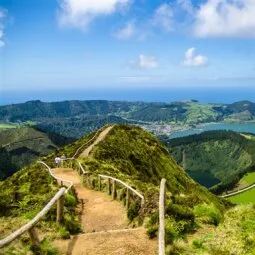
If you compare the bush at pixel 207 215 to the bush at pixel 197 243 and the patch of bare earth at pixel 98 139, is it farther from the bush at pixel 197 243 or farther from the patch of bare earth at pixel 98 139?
the patch of bare earth at pixel 98 139

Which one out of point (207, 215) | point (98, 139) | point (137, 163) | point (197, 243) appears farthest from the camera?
point (98, 139)

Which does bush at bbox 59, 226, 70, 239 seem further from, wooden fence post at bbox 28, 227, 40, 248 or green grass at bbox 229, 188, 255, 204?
green grass at bbox 229, 188, 255, 204

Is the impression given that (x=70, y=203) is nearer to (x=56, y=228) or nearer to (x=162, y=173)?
(x=56, y=228)

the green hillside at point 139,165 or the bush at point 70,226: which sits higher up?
the bush at point 70,226

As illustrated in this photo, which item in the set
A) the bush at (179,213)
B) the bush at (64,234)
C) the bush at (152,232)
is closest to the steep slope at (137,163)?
the bush at (179,213)

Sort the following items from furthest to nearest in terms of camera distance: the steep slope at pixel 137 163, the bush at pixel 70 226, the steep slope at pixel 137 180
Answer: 1. the steep slope at pixel 137 163
2. the bush at pixel 70 226
3. the steep slope at pixel 137 180

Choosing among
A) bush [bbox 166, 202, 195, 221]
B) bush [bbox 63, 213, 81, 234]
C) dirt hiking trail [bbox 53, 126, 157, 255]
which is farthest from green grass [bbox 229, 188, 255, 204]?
bush [bbox 63, 213, 81, 234]

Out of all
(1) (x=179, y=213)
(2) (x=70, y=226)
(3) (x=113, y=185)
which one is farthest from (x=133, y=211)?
(3) (x=113, y=185)

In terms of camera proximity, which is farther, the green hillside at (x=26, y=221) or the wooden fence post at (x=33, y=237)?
the green hillside at (x=26, y=221)

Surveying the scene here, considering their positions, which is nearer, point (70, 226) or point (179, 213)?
point (179, 213)

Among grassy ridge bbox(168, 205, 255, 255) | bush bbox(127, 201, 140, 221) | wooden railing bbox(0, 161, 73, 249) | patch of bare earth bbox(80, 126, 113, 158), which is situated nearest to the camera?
wooden railing bbox(0, 161, 73, 249)

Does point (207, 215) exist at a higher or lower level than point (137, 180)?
higher

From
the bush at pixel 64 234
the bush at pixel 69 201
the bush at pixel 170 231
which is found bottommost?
the bush at pixel 69 201

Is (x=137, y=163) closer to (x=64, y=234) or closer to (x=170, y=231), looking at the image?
(x=64, y=234)
